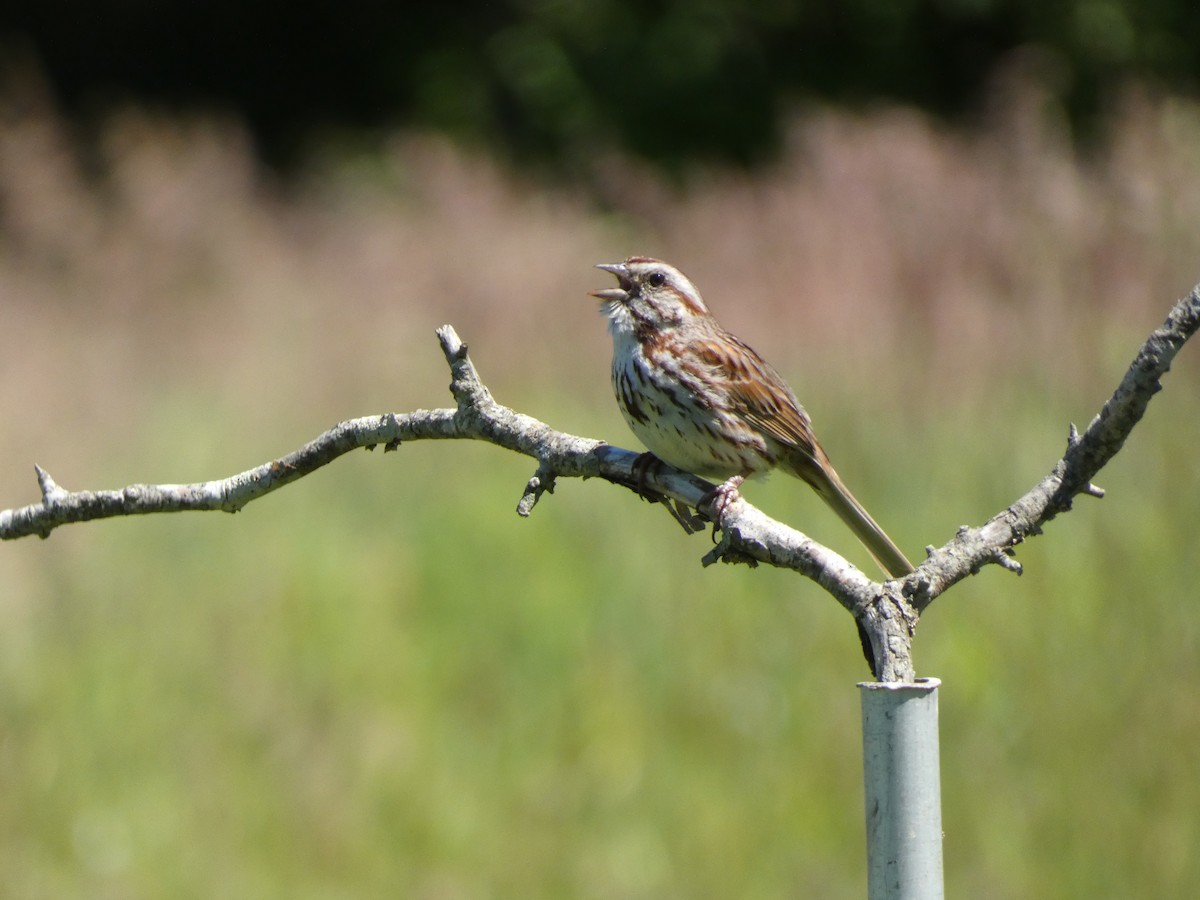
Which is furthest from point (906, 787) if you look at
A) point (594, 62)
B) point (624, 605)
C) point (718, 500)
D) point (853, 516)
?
point (594, 62)

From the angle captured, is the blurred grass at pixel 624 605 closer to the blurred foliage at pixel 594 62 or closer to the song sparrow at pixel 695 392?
the song sparrow at pixel 695 392

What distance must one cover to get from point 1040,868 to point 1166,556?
1.10 metres

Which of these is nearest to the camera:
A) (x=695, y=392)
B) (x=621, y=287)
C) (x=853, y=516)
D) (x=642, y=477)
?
(x=642, y=477)

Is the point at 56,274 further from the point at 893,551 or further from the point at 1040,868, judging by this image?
the point at 893,551

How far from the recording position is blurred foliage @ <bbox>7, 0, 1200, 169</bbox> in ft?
47.5

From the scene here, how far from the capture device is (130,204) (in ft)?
33.2

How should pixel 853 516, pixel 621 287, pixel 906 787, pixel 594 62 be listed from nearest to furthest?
pixel 906 787 < pixel 853 516 < pixel 621 287 < pixel 594 62

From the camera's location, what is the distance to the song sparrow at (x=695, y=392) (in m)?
2.94

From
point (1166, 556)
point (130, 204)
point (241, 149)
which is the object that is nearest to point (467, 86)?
point (241, 149)

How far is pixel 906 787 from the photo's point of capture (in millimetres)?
1197

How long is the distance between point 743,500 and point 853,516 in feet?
3.06

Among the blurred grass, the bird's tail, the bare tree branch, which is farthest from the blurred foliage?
the bare tree branch

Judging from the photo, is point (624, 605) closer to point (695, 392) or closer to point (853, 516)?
point (695, 392)

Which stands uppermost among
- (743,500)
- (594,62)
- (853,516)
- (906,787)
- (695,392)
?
(594,62)
